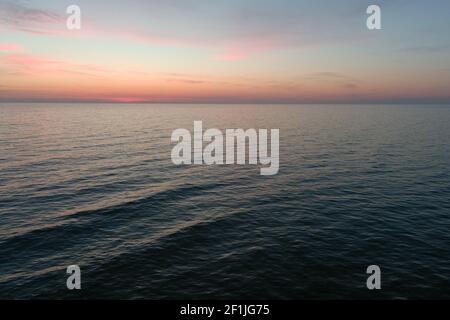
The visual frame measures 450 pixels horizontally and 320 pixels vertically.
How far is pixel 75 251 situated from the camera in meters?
30.8

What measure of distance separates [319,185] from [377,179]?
12.0 m

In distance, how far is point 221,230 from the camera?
36406 mm

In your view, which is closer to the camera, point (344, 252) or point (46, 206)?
point (344, 252)

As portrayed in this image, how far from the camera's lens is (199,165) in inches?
2714

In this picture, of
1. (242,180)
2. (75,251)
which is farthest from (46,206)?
(242,180)

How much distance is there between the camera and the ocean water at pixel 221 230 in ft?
85.3

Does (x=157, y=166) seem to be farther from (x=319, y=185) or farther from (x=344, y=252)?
(x=344, y=252)

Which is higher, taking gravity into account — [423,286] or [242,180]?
[242,180]

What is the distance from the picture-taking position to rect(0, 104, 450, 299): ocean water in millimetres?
26000
